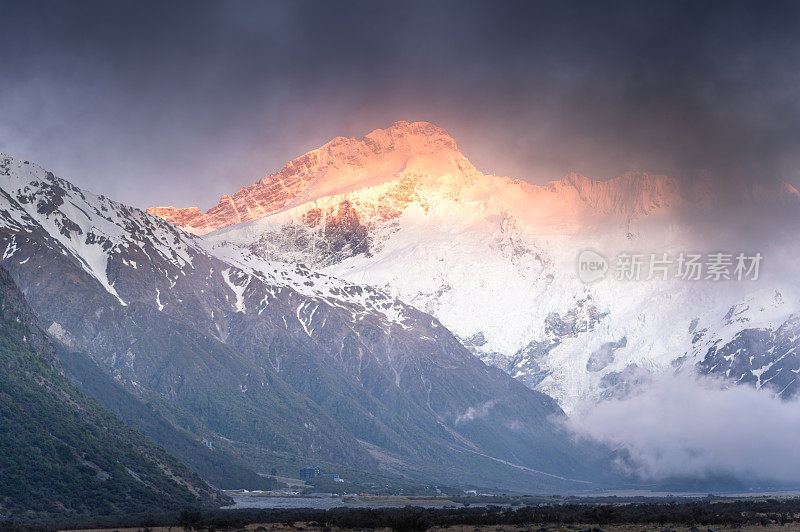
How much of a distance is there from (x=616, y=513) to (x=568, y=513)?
670 cm

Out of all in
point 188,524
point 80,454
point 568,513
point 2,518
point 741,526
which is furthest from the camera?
point 80,454

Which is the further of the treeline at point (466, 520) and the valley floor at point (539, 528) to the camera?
the treeline at point (466, 520)

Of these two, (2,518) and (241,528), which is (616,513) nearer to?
(241,528)

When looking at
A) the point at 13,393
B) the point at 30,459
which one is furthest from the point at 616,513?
the point at 13,393

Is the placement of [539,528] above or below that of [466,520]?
above

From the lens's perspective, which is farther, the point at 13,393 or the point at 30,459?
the point at 13,393

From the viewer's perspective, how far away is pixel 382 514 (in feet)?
453

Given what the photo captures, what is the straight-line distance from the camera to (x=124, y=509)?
180m

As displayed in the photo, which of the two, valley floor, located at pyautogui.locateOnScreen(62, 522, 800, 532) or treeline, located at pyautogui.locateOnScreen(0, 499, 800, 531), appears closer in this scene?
valley floor, located at pyautogui.locateOnScreen(62, 522, 800, 532)

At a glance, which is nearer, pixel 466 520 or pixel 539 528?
pixel 539 528

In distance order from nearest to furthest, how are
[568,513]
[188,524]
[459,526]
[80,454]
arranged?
[459,526] < [188,524] < [568,513] < [80,454]

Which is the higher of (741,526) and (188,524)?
(741,526)

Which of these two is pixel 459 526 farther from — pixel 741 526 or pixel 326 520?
pixel 741 526


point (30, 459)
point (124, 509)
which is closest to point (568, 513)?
point (124, 509)
